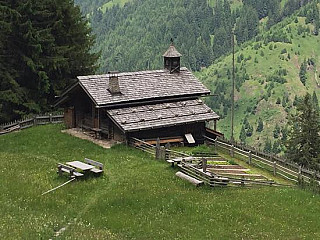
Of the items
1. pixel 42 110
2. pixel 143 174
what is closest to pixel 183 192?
pixel 143 174

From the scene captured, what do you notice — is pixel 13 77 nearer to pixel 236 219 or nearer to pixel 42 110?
pixel 42 110

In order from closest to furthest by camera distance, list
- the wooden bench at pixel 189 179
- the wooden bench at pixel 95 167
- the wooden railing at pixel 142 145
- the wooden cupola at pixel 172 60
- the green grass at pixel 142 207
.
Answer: the green grass at pixel 142 207
the wooden bench at pixel 189 179
the wooden bench at pixel 95 167
the wooden railing at pixel 142 145
the wooden cupola at pixel 172 60

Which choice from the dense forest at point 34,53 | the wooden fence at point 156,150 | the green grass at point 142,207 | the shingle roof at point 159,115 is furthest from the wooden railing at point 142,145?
the dense forest at point 34,53

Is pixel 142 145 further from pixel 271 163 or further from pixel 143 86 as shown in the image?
pixel 271 163

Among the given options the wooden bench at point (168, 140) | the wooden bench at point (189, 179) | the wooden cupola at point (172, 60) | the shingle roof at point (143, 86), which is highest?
the wooden cupola at point (172, 60)

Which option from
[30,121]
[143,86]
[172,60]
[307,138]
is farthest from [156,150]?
[30,121]

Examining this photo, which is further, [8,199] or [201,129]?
[201,129]

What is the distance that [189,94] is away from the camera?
43562 mm

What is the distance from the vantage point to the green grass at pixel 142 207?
2244 cm

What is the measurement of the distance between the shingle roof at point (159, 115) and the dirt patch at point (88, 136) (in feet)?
5.91

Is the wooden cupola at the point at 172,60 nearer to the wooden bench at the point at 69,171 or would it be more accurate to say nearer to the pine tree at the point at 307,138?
the pine tree at the point at 307,138

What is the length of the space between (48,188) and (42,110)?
2277cm

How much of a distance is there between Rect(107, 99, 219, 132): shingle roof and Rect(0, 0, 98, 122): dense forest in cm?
1170

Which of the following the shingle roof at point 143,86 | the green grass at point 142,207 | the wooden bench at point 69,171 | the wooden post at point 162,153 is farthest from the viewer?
the shingle roof at point 143,86
